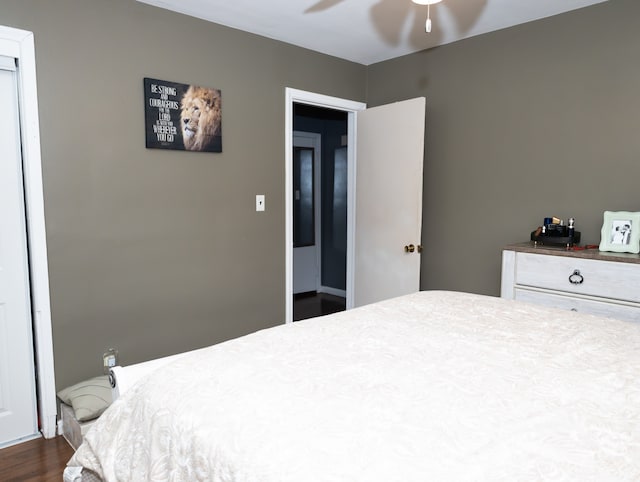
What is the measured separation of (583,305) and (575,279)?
142 mm

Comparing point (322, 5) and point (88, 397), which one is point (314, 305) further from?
point (322, 5)

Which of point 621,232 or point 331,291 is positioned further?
point 331,291

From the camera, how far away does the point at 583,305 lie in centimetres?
239

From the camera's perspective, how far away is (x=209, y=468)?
0.91m

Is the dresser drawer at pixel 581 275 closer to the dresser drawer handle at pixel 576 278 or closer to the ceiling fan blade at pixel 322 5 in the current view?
the dresser drawer handle at pixel 576 278

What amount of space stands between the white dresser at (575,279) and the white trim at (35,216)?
2.57 meters

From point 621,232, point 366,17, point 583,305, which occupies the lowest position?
point 583,305

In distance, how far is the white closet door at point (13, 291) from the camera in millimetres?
2234

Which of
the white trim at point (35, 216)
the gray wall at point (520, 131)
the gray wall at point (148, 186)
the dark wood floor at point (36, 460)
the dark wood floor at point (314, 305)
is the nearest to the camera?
the dark wood floor at point (36, 460)

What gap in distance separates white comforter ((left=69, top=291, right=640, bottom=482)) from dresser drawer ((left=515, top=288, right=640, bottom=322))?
2.63 ft

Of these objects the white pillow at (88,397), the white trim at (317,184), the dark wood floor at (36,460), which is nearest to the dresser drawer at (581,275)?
the white pillow at (88,397)

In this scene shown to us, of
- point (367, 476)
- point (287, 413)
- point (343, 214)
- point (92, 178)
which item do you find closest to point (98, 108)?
point (92, 178)

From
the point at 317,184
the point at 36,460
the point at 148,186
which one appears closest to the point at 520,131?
the point at 148,186

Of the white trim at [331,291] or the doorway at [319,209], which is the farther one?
the white trim at [331,291]
